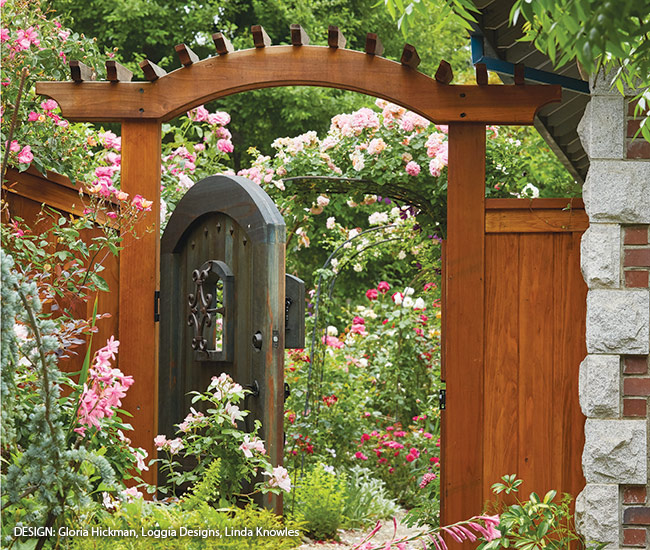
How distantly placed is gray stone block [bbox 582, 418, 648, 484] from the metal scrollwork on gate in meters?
1.68

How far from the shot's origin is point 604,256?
3555 millimetres

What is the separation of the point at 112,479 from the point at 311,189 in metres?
3.50

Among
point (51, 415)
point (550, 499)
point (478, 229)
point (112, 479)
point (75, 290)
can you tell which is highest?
point (478, 229)

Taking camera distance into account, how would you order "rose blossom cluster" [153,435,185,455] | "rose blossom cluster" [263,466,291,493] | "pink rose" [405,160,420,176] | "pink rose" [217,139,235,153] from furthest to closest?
"pink rose" [217,139,235,153]
"pink rose" [405,160,420,176]
"rose blossom cluster" [153,435,185,455]
"rose blossom cluster" [263,466,291,493]

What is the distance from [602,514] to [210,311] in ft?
6.49

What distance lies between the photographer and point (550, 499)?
3611 mm

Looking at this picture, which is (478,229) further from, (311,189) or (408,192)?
(311,189)

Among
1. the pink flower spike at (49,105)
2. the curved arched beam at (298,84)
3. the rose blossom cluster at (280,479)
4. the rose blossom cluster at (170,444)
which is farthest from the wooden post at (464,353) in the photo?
the pink flower spike at (49,105)

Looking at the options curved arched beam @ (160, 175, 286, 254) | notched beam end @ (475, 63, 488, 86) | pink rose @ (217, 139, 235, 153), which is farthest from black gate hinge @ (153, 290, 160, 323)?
pink rose @ (217, 139, 235, 153)

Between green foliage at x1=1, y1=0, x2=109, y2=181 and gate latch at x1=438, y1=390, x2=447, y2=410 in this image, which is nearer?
green foliage at x1=1, y1=0, x2=109, y2=181

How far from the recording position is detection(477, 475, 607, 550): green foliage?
11.6ft

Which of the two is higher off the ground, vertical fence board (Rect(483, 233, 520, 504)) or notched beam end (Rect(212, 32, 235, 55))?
notched beam end (Rect(212, 32, 235, 55))

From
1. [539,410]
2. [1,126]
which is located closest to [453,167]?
[539,410]

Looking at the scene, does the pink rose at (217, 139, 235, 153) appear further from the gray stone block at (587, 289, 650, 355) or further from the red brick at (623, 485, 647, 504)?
the red brick at (623, 485, 647, 504)
